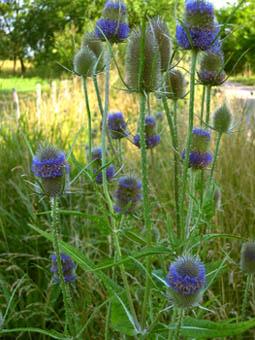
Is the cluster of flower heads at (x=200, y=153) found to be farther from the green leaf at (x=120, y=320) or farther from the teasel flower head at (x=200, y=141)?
the green leaf at (x=120, y=320)

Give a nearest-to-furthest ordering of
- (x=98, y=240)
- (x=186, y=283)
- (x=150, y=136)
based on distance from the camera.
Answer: (x=186, y=283) < (x=150, y=136) < (x=98, y=240)

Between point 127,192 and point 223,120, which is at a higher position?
point 223,120

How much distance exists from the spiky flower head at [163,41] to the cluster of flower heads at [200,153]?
1.26 feet

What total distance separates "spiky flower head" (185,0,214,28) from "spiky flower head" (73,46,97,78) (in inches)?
14.9

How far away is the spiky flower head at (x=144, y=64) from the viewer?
1291 millimetres

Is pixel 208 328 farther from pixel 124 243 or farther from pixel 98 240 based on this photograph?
pixel 98 240

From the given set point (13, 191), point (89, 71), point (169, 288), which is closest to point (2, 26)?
point (13, 191)

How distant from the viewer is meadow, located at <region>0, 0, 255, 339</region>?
1.52m

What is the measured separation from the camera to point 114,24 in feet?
5.21

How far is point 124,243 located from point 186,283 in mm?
1709

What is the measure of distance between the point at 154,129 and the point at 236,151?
1777 mm

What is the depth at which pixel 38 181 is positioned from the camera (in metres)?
1.44

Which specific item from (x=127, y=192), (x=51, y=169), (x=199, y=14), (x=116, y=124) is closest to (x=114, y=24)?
(x=199, y=14)

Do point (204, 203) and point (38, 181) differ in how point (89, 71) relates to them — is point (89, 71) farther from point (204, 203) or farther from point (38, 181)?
point (204, 203)
